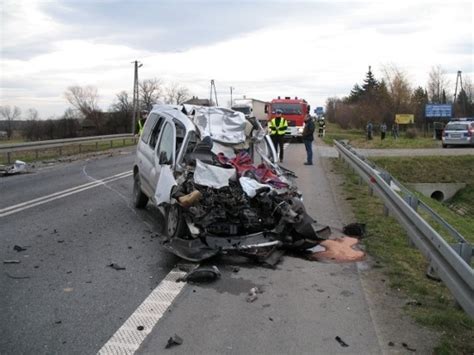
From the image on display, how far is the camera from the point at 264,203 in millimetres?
6395

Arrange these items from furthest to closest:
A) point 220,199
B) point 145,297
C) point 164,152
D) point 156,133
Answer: point 156,133
point 164,152
point 220,199
point 145,297

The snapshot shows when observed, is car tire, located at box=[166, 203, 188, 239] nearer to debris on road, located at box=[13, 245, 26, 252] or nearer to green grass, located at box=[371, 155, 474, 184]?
debris on road, located at box=[13, 245, 26, 252]

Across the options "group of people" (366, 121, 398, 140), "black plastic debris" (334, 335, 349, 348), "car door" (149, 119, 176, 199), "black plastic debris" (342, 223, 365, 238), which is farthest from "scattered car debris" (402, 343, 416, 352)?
"group of people" (366, 121, 398, 140)

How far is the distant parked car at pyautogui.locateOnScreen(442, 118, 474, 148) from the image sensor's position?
28359 mm

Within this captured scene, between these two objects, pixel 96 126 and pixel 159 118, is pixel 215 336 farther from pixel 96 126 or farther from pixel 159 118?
pixel 96 126

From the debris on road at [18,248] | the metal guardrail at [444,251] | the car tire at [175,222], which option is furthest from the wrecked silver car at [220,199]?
the debris on road at [18,248]

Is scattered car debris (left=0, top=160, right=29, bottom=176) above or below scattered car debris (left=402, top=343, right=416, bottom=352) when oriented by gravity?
above

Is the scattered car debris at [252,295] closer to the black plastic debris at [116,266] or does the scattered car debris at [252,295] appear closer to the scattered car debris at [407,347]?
the scattered car debris at [407,347]

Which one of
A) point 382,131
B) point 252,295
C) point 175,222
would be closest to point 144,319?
point 252,295

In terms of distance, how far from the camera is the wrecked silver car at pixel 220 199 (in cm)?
619

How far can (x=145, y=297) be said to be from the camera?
16.4 feet

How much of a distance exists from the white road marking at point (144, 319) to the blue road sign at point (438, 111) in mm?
52516

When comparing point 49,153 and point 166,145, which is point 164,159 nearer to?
point 166,145

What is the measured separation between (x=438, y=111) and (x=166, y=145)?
50.9m
